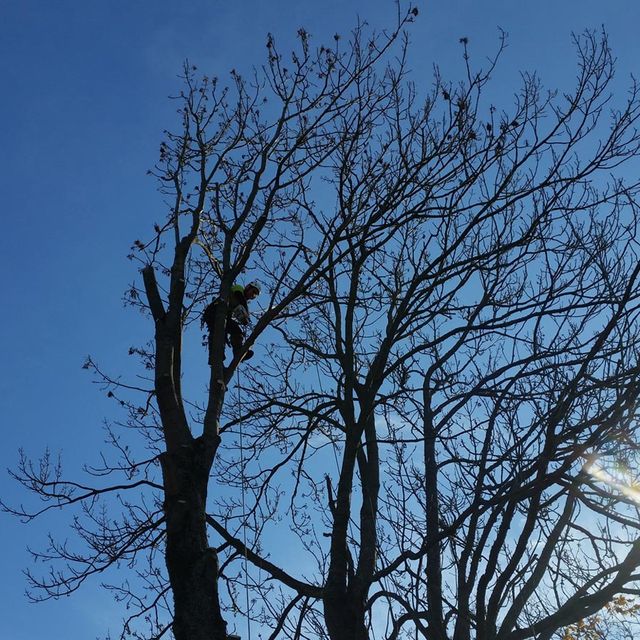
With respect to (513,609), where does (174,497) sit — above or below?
above

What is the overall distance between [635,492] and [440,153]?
9.10 feet

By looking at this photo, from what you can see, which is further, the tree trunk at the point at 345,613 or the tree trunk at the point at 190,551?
the tree trunk at the point at 345,613

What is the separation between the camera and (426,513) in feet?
20.7

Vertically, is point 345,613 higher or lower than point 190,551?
lower

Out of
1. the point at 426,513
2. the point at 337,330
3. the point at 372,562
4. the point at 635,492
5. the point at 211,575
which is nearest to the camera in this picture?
the point at 211,575

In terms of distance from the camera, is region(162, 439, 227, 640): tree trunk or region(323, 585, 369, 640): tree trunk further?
region(323, 585, 369, 640): tree trunk

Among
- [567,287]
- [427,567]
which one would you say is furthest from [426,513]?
[567,287]

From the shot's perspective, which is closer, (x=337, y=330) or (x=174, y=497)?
(x=174, y=497)

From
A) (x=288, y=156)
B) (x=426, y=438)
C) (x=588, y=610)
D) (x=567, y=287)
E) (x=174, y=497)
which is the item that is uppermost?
(x=288, y=156)

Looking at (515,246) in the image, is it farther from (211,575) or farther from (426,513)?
(211,575)

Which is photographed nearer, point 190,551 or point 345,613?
point 190,551

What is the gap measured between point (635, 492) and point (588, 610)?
2.56 feet

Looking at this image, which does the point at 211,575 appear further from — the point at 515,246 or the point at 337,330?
the point at 515,246

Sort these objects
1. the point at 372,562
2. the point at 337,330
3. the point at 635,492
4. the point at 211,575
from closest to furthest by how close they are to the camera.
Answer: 1. the point at 211,575
2. the point at 635,492
3. the point at 372,562
4. the point at 337,330
